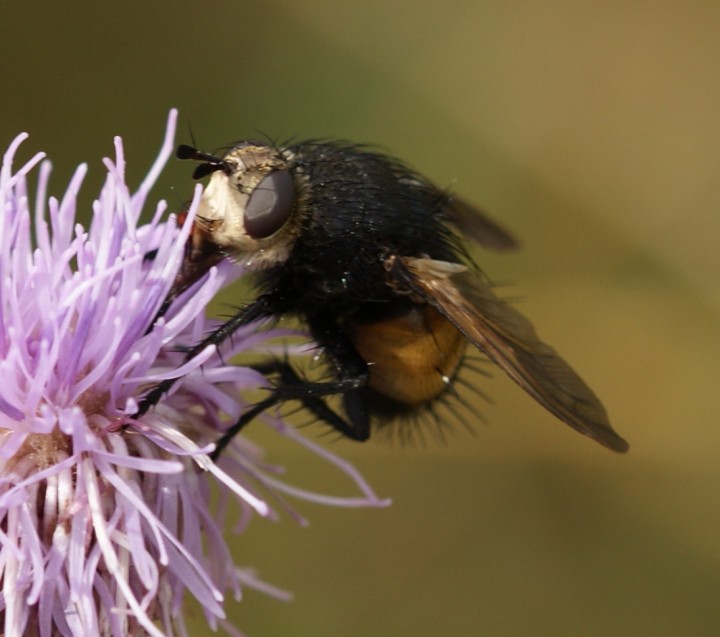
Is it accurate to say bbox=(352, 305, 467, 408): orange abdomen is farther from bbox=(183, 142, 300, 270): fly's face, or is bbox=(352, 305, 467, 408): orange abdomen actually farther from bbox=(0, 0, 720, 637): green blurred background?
bbox=(0, 0, 720, 637): green blurred background

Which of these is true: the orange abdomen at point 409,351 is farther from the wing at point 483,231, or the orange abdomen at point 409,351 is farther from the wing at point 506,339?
the wing at point 483,231

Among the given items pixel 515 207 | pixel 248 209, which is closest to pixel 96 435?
pixel 248 209

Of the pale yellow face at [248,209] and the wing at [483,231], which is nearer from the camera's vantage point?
the pale yellow face at [248,209]

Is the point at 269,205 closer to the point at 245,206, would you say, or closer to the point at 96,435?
the point at 245,206

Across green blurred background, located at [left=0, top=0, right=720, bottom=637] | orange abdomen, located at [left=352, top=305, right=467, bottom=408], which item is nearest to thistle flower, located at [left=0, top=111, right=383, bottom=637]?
orange abdomen, located at [left=352, top=305, right=467, bottom=408]

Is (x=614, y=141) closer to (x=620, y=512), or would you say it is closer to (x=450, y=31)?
(x=450, y=31)

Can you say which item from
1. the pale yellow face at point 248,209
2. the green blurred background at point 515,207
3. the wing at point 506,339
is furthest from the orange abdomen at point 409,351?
the green blurred background at point 515,207

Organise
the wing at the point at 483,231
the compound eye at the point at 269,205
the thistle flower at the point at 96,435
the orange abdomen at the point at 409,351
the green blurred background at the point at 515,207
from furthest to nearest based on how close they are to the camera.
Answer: the green blurred background at the point at 515,207 → the wing at the point at 483,231 → the orange abdomen at the point at 409,351 → the compound eye at the point at 269,205 → the thistle flower at the point at 96,435

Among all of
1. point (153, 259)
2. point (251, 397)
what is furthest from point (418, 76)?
point (153, 259)
